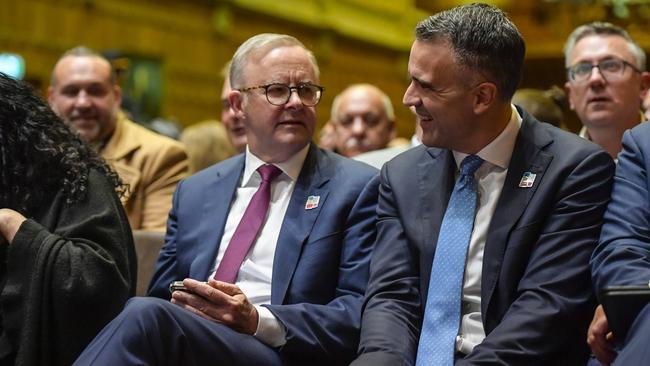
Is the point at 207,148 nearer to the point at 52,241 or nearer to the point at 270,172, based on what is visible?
the point at 270,172

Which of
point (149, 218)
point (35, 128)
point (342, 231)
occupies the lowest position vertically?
point (149, 218)

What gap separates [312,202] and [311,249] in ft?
0.54

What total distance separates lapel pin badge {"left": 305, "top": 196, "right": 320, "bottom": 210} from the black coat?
562 millimetres

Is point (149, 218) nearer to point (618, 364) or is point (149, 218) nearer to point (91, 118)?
point (91, 118)

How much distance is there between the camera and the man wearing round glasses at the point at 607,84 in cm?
368

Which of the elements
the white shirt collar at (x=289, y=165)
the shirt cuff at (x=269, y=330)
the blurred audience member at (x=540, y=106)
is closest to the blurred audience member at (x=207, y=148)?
the blurred audience member at (x=540, y=106)

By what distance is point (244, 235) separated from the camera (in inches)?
119

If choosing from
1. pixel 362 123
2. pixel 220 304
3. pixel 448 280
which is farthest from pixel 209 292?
pixel 362 123

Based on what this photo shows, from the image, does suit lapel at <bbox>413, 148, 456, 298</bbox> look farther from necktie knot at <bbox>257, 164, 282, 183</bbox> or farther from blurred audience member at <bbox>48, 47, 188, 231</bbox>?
blurred audience member at <bbox>48, 47, 188, 231</bbox>

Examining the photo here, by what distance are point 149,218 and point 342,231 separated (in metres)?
1.58

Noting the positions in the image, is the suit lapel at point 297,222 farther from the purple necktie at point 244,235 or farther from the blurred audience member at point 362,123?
the blurred audience member at point 362,123

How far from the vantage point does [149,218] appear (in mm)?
4312

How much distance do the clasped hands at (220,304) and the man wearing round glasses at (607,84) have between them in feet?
5.47

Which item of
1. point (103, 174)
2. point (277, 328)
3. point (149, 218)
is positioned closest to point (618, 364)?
point (277, 328)
